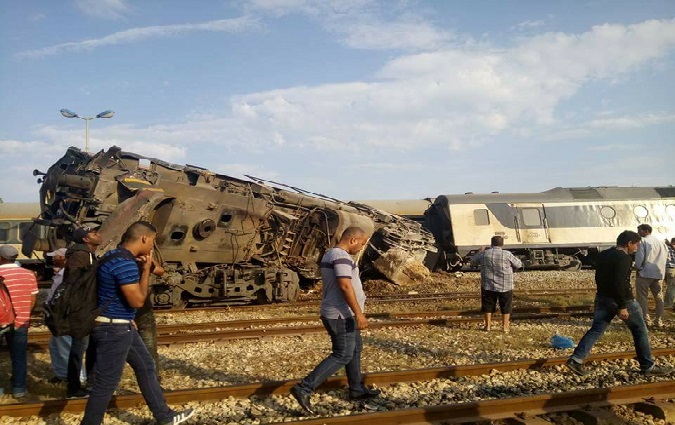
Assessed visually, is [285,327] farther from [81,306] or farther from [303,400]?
[81,306]

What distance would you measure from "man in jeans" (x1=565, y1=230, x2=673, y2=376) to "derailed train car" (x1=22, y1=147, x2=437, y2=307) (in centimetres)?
789

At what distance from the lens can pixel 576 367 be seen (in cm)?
614

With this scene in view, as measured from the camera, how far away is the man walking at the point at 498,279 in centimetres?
866

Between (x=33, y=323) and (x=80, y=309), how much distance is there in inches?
282

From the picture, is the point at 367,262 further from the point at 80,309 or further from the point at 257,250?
the point at 80,309

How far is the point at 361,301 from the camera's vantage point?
17.0 ft

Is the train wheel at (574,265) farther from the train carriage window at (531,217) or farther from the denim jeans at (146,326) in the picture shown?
the denim jeans at (146,326)

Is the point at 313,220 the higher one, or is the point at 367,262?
the point at 313,220

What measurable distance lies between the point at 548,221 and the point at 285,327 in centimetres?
1423

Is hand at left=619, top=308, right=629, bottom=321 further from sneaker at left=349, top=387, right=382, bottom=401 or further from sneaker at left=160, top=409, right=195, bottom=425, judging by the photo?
sneaker at left=160, top=409, right=195, bottom=425

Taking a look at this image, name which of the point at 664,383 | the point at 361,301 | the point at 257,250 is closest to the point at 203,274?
the point at 257,250

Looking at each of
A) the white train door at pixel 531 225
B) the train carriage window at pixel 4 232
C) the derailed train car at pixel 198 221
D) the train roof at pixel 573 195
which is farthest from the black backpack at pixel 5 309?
the train carriage window at pixel 4 232

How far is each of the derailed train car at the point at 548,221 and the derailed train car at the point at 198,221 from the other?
21.6 ft

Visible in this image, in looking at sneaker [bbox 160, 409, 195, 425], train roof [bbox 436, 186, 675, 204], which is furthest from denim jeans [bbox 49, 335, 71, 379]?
train roof [bbox 436, 186, 675, 204]
